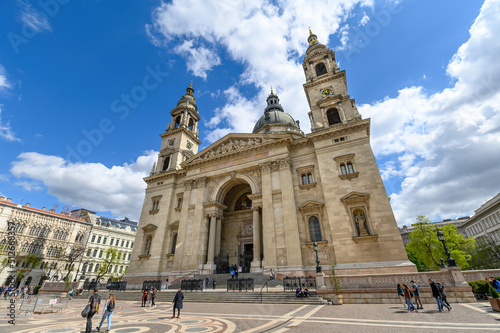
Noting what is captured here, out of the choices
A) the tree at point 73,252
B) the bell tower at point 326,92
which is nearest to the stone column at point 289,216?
the bell tower at point 326,92

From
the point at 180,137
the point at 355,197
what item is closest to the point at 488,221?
the point at 355,197

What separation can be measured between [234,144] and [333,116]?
41.5ft

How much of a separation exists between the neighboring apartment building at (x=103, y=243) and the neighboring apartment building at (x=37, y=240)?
103 inches

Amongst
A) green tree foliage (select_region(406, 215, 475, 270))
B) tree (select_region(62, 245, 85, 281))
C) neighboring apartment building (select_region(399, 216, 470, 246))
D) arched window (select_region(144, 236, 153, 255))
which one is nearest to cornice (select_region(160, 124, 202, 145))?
arched window (select_region(144, 236, 153, 255))

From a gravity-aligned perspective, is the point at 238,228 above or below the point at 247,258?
above

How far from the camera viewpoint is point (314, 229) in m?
22.1

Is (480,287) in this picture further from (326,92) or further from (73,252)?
(73,252)

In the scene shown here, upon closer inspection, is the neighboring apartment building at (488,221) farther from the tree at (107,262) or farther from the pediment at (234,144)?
the tree at (107,262)

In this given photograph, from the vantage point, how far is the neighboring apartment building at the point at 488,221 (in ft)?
145

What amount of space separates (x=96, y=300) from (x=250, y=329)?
4.83m

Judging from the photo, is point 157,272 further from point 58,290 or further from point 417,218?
point 417,218

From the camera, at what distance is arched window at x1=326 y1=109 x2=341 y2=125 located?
27.2 metres

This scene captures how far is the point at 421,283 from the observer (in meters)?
13.0

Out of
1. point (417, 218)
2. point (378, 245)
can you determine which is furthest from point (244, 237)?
point (417, 218)
